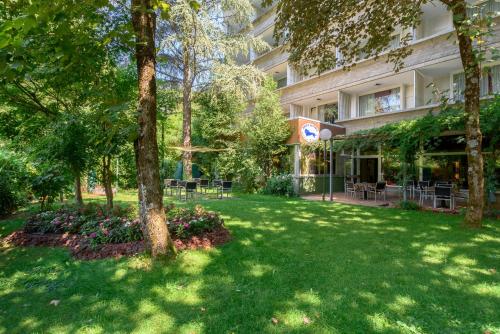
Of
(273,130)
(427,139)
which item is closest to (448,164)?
(427,139)

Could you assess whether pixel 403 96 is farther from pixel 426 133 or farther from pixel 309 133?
pixel 426 133

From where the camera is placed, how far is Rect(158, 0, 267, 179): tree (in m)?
16.4

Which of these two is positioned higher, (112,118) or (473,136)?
(473,136)

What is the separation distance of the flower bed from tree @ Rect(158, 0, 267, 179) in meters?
10.0

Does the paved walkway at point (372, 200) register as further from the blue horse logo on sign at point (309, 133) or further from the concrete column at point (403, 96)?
the concrete column at point (403, 96)

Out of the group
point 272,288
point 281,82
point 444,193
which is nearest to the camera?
point 272,288

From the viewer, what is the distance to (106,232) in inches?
212

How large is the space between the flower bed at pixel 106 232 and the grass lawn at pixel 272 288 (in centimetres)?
30

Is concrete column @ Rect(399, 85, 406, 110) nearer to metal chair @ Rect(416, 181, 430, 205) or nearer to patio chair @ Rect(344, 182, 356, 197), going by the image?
metal chair @ Rect(416, 181, 430, 205)

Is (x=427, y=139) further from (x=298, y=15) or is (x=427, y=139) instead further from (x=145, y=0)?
(x=145, y=0)

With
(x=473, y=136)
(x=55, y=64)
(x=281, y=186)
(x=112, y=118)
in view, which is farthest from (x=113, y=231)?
(x=281, y=186)

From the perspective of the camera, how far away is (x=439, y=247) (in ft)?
17.7

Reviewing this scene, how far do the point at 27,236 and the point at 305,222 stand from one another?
20.7ft

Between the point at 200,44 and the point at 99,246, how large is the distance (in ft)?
47.5
